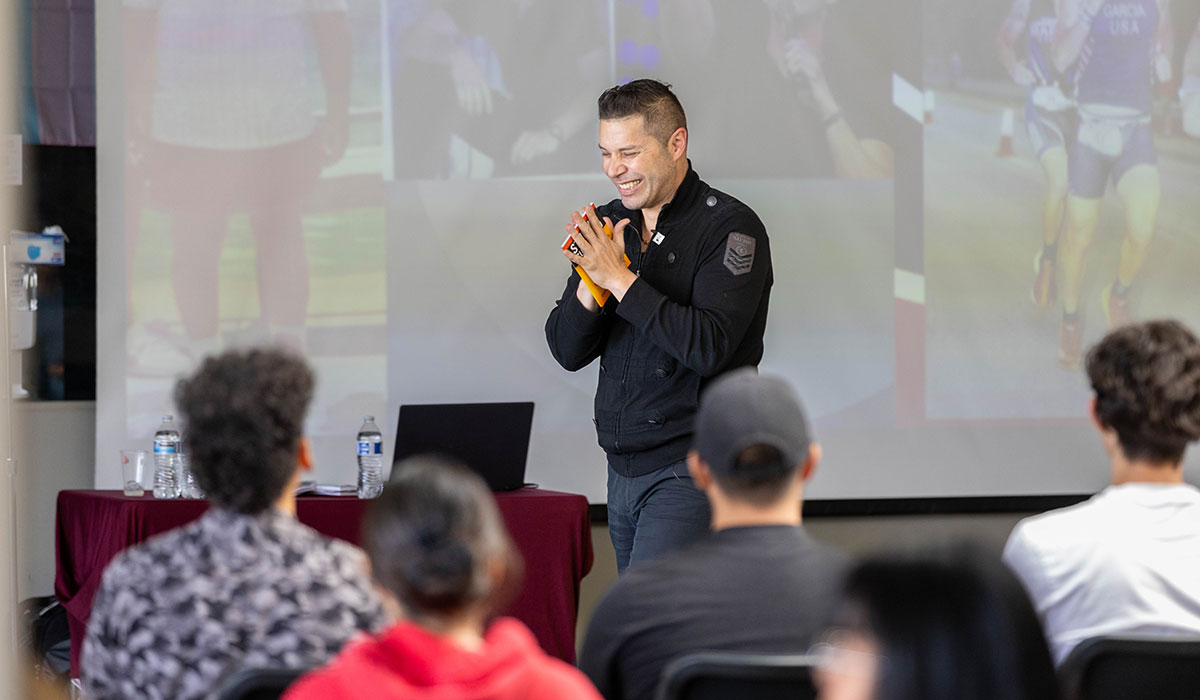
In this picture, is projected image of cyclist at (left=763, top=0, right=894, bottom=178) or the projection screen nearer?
the projection screen

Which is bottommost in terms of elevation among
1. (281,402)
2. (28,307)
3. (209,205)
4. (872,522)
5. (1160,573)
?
(872,522)

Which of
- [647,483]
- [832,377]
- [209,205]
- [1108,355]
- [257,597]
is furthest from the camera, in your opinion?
[832,377]

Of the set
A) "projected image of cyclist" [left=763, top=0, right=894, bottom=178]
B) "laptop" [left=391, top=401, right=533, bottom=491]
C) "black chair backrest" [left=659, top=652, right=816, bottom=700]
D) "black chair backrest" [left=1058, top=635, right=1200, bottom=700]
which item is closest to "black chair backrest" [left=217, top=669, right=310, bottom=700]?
"black chair backrest" [left=659, top=652, right=816, bottom=700]

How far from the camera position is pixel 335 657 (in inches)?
54.6

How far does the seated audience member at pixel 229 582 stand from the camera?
1.35m

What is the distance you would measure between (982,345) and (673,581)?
9.51 ft

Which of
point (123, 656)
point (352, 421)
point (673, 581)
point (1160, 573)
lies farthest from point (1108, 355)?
point (352, 421)

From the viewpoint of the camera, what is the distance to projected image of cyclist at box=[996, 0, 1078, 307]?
4.05 m

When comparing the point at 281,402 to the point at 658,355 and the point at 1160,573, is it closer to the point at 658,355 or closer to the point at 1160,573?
the point at 1160,573

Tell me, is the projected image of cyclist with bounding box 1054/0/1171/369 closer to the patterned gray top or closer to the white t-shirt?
the white t-shirt

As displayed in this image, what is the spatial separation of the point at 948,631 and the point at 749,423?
0.74 metres

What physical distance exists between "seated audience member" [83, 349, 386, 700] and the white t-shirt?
2.83ft

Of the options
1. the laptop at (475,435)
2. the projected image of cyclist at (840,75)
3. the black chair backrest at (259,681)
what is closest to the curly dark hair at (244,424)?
the black chair backrest at (259,681)

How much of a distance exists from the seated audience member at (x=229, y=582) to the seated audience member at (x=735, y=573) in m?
0.31
